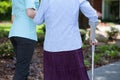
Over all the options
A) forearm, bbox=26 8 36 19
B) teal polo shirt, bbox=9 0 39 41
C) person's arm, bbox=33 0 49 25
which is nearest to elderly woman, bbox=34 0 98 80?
person's arm, bbox=33 0 49 25

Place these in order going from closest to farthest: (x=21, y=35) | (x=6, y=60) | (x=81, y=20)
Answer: (x=21, y=35) < (x=6, y=60) < (x=81, y=20)

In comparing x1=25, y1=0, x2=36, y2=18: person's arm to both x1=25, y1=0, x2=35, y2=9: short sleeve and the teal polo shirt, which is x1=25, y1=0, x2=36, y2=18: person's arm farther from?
the teal polo shirt

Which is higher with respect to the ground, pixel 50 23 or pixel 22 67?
pixel 50 23

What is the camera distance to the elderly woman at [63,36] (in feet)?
16.0

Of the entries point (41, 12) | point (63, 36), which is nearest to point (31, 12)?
point (41, 12)

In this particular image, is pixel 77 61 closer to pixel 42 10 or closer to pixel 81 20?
pixel 42 10

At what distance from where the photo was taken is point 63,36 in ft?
16.0

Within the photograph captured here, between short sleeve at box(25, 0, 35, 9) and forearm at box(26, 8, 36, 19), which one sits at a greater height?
short sleeve at box(25, 0, 35, 9)

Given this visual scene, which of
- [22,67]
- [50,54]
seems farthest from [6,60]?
[50,54]

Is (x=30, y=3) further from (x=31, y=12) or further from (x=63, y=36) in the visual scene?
(x=63, y=36)

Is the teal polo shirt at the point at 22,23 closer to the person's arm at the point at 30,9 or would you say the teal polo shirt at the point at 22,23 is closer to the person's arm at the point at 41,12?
the person's arm at the point at 30,9

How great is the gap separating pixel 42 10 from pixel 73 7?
38cm

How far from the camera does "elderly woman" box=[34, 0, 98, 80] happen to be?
4.88 metres

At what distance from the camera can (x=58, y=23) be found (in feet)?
16.0
